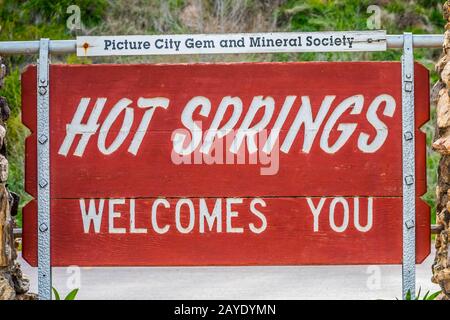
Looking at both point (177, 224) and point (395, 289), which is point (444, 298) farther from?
point (395, 289)

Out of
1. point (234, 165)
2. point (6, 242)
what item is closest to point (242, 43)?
point (234, 165)

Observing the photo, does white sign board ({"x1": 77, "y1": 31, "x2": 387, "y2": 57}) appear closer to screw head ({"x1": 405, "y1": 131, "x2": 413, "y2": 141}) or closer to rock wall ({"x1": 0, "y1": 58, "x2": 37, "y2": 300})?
screw head ({"x1": 405, "y1": 131, "x2": 413, "y2": 141})

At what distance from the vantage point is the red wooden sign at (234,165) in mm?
4555

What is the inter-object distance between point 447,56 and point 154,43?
1.36 meters

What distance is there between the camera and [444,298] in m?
4.37

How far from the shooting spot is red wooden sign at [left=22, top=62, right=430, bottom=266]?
455cm

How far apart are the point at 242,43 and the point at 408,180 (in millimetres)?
1036

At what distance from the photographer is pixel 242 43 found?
14.6 ft

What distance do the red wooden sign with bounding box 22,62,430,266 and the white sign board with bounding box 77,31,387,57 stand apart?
0.11 meters

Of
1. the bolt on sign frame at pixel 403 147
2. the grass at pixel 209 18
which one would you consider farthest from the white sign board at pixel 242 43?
the grass at pixel 209 18

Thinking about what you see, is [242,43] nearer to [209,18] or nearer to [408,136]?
[408,136]

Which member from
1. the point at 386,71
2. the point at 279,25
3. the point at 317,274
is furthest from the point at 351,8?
the point at 386,71

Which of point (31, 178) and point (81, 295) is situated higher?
point (31, 178)

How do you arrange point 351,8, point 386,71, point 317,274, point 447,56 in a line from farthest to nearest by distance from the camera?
point 351,8
point 317,274
point 386,71
point 447,56
